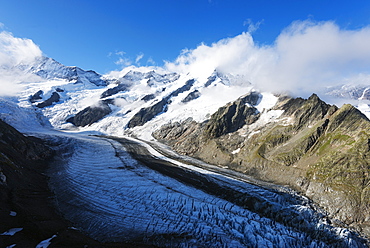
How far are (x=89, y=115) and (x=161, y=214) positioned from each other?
136 m

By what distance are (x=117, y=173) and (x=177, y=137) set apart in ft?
185

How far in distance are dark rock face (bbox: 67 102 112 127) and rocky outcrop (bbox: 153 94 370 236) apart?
287 feet

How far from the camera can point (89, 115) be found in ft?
475

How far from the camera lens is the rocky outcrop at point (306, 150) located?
115ft

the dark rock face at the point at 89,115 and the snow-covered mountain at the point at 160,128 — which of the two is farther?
the dark rock face at the point at 89,115

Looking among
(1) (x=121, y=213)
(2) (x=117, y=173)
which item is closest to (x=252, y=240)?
(1) (x=121, y=213)

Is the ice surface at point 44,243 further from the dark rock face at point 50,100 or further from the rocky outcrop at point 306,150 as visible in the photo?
the dark rock face at point 50,100

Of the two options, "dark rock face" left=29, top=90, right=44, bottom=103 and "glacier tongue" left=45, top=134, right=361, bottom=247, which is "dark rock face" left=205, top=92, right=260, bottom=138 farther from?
"dark rock face" left=29, top=90, right=44, bottom=103

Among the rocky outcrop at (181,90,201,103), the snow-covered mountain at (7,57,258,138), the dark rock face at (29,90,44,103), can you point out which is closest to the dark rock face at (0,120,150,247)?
the snow-covered mountain at (7,57,258,138)

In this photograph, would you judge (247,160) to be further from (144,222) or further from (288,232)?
(144,222)

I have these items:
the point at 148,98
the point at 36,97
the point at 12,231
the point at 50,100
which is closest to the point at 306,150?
the point at 12,231

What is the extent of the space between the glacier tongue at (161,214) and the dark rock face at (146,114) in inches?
3515

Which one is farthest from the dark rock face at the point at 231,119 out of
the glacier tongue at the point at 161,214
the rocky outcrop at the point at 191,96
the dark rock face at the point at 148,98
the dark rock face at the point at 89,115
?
the dark rock face at the point at 148,98

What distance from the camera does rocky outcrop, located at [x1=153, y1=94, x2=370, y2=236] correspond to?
35.0m
